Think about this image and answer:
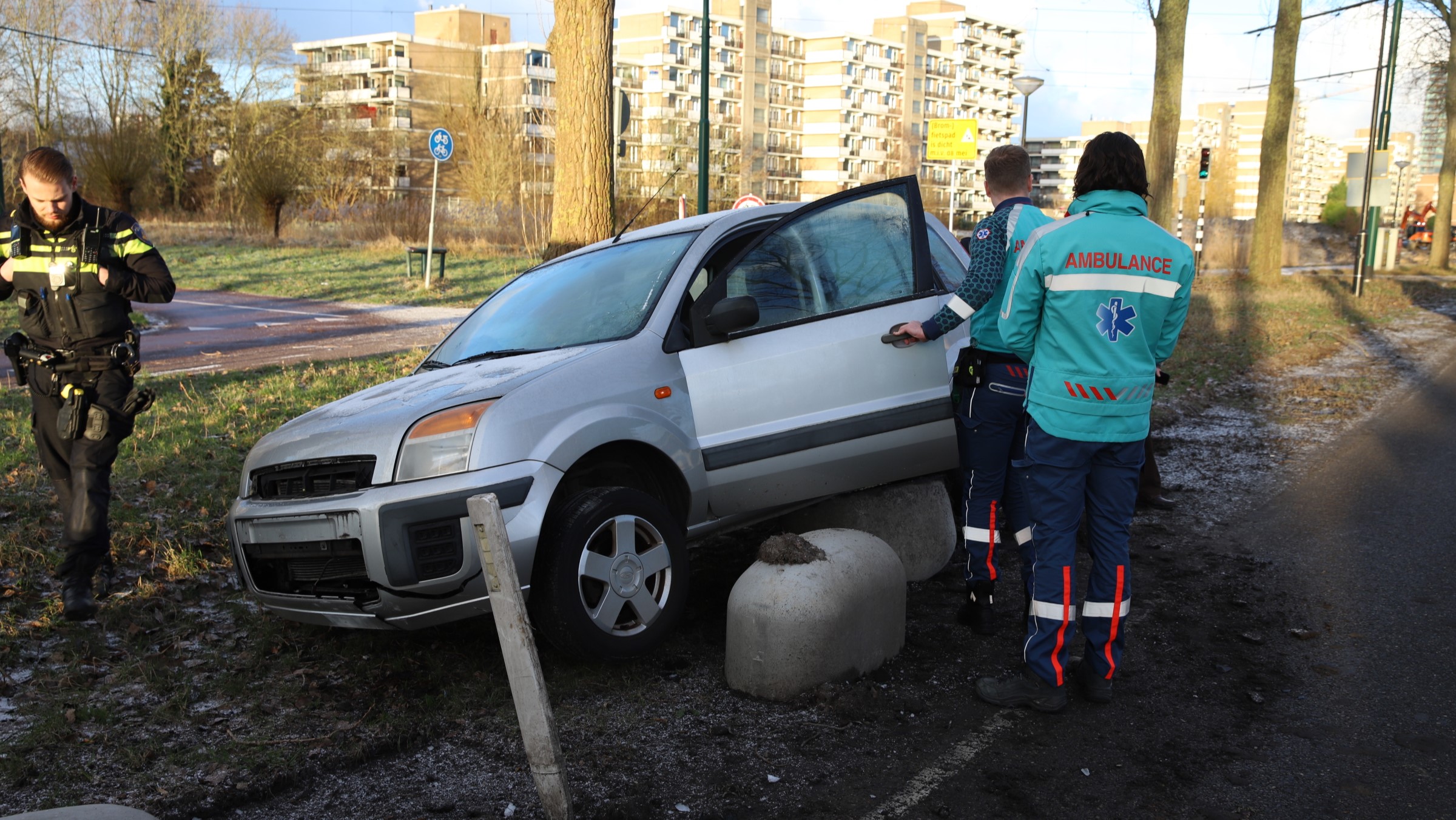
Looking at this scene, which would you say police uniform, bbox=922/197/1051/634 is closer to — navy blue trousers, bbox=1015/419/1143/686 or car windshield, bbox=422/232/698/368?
navy blue trousers, bbox=1015/419/1143/686

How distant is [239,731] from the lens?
3.84 meters

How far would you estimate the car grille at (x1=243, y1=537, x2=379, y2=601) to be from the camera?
13.0ft

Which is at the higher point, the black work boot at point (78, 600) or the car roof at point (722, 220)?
the car roof at point (722, 220)

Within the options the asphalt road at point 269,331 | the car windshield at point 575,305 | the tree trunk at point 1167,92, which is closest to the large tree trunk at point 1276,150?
the tree trunk at point 1167,92

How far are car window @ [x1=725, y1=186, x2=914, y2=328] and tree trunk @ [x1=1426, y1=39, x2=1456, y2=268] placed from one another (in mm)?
33817

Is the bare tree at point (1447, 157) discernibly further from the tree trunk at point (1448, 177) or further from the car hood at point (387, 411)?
the car hood at point (387, 411)

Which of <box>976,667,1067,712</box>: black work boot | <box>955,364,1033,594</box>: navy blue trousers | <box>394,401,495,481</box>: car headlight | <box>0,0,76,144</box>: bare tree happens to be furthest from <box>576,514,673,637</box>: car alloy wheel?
<box>0,0,76,144</box>: bare tree

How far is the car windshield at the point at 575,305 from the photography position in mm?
4805

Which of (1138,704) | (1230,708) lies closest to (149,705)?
(1138,704)

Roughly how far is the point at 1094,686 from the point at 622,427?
2.02 m

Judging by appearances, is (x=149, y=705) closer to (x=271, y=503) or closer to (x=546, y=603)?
(x=271, y=503)

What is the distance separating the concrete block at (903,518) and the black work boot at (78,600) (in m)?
3.26

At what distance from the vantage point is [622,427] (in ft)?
14.2

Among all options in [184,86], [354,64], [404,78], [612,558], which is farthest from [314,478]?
[354,64]
